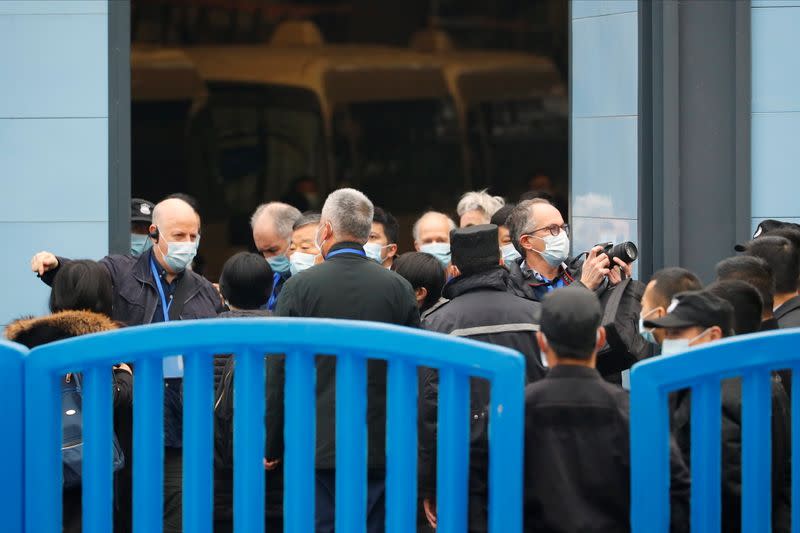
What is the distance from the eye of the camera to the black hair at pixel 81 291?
4.88 meters

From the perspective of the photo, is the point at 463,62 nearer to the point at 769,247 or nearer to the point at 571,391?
the point at 769,247

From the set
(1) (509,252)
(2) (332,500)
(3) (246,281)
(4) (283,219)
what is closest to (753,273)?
(2) (332,500)

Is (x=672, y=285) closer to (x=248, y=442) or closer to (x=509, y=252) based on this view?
(x=248, y=442)

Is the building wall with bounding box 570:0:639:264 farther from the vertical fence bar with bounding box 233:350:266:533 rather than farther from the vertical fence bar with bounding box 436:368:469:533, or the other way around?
the vertical fence bar with bounding box 233:350:266:533

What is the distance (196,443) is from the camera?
10.5 feet

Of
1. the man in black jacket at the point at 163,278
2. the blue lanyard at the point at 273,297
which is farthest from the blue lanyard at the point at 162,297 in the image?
the blue lanyard at the point at 273,297

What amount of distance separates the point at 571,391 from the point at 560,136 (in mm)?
14171

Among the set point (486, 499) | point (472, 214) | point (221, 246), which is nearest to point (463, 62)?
point (221, 246)

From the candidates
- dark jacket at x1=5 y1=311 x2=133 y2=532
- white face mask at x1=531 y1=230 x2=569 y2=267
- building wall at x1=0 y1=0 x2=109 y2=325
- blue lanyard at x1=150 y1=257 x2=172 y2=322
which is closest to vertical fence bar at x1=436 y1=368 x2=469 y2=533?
dark jacket at x1=5 y1=311 x2=133 y2=532

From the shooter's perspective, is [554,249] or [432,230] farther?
[432,230]

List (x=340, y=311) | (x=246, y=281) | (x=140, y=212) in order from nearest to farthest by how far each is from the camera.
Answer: (x=340, y=311), (x=246, y=281), (x=140, y=212)

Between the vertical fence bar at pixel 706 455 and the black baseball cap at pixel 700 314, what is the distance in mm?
480

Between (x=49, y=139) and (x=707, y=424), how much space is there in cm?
439

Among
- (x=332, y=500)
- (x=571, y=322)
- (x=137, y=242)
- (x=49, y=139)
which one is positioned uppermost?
(x=49, y=139)
